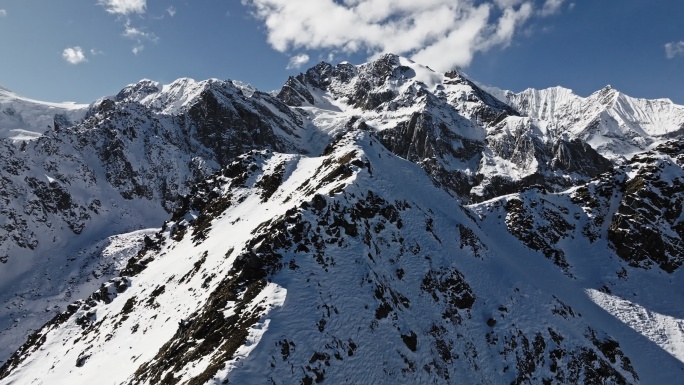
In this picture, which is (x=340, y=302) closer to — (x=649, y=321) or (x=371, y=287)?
(x=371, y=287)

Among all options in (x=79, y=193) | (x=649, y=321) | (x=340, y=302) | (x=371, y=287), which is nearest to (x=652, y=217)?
(x=649, y=321)

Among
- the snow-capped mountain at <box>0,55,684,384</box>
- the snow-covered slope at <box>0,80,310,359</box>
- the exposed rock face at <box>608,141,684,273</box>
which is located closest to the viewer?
the snow-capped mountain at <box>0,55,684,384</box>

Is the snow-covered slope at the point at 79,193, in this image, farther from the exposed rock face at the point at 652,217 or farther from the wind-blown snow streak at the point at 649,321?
the exposed rock face at the point at 652,217

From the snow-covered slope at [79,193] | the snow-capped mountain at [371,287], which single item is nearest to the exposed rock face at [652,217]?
the snow-capped mountain at [371,287]

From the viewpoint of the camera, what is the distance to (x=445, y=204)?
2223 inches

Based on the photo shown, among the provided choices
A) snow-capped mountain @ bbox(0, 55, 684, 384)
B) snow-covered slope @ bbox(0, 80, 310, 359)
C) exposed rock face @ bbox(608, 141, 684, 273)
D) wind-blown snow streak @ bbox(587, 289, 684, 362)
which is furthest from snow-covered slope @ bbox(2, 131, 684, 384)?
snow-covered slope @ bbox(0, 80, 310, 359)

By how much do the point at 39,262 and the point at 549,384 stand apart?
381 feet

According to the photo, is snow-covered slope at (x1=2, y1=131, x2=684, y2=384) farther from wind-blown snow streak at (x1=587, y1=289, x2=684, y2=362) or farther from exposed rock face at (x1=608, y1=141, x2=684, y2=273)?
exposed rock face at (x1=608, y1=141, x2=684, y2=273)

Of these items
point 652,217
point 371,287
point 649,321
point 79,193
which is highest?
point 79,193

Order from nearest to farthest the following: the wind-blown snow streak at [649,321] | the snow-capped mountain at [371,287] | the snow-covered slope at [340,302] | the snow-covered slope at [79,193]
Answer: the snow-covered slope at [340,302], the snow-capped mountain at [371,287], the wind-blown snow streak at [649,321], the snow-covered slope at [79,193]

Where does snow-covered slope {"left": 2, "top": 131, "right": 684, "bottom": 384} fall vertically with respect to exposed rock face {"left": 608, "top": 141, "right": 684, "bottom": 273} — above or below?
above

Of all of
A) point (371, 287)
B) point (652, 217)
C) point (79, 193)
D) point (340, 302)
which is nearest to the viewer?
point (340, 302)

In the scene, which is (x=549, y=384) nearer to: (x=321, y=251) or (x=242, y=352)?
(x=321, y=251)

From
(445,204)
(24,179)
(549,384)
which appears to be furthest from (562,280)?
(24,179)
